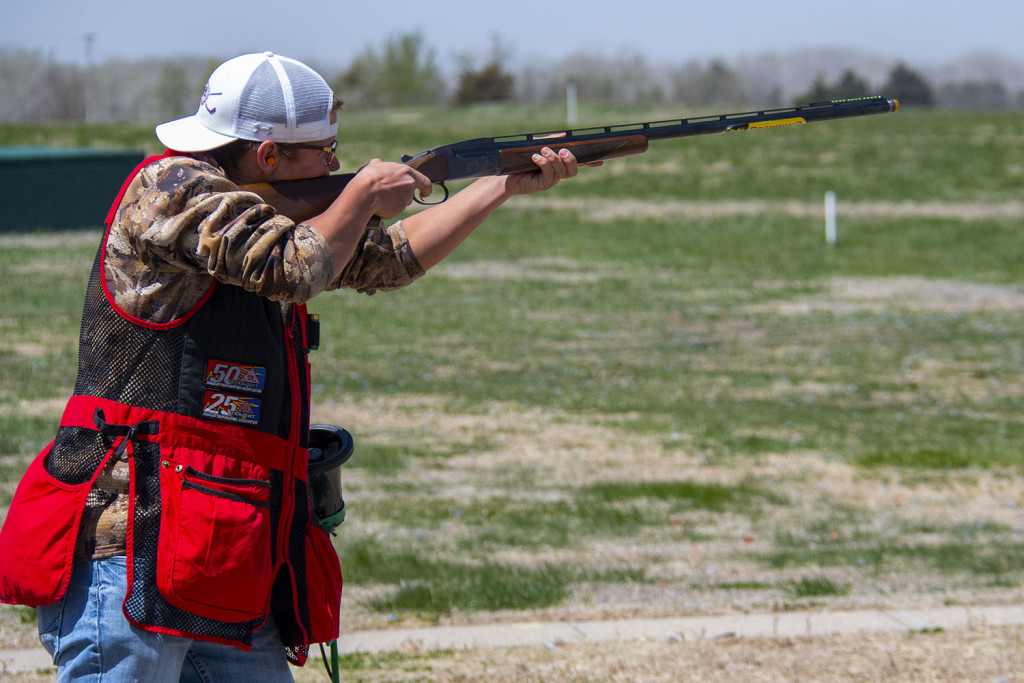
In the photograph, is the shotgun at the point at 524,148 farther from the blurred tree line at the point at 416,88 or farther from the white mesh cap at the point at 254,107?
the blurred tree line at the point at 416,88

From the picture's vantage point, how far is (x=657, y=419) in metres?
10.2

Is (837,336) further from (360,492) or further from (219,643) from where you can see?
(219,643)

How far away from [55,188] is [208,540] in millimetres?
17398

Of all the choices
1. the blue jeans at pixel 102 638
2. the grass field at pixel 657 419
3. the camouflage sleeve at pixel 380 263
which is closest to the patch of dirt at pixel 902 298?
the grass field at pixel 657 419

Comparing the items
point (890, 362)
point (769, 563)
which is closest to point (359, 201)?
point (769, 563)

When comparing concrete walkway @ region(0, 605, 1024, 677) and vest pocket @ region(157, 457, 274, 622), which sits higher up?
vest pocket @ region(157, 457, 274, 622)

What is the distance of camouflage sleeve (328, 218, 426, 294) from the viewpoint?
306 cm

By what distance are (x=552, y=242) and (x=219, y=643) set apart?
78.7 ft

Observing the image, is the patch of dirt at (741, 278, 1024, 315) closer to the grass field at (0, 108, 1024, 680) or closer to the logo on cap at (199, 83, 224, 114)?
the grass field at (0, 108, 1024, 680)

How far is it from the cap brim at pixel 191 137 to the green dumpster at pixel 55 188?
1623 cm

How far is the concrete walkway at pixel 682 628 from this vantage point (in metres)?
4.85

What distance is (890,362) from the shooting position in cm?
1309

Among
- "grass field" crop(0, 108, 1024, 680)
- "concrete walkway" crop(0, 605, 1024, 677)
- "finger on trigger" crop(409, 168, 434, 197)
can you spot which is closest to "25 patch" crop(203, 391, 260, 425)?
"finger on trigger" crop(409, 168, 434, 197)

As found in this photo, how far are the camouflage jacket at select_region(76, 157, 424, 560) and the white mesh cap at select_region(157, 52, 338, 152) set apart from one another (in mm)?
79
